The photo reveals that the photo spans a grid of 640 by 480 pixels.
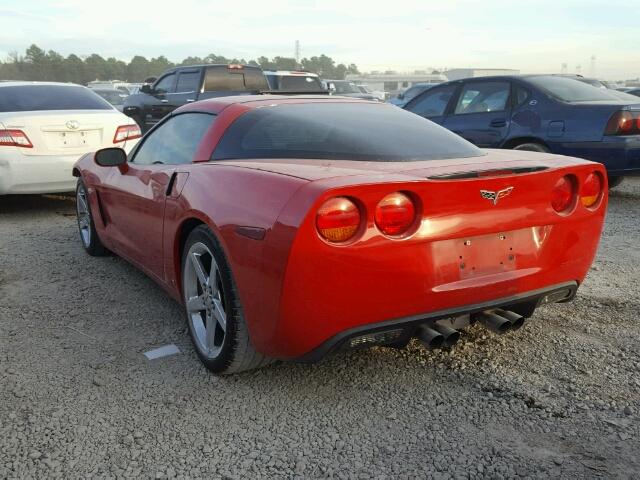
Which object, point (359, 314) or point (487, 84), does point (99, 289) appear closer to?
point (359, 314)

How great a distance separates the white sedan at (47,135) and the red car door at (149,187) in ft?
7.89

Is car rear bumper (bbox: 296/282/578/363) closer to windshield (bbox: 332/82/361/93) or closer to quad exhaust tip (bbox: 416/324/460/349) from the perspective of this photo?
quad exhaust tip (bbox: 416/324/460/349)

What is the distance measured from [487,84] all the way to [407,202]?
5.92 metres

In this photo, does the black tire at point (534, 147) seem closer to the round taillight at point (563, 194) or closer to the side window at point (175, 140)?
the round taillight at point (563, 194)

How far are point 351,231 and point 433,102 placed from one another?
660 cm

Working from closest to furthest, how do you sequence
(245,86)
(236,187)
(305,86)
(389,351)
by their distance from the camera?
(236,187) → (389,351) → (245,86) → (305,86)

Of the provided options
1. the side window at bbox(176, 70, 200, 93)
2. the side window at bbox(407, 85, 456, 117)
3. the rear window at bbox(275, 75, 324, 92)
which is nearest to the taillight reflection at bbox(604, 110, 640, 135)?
the side window at bbox(407, 85, 456, 117)

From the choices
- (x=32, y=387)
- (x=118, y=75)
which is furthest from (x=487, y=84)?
(x=118, y=75)

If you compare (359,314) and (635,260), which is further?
(635,260)

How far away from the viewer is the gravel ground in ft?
7.68

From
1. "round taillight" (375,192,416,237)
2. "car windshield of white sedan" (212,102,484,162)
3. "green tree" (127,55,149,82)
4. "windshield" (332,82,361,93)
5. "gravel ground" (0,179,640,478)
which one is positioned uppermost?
"car windshield of white sedan" (212,102,484,162)

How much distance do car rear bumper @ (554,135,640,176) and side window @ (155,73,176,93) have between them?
885cm

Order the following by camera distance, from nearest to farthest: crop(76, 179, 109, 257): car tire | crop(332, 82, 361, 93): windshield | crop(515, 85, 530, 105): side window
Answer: crop(76, 179, 109, 257): car tire
crop(515, 85, 530, 105): side window
crop(332, 82, 361, 93): windshield

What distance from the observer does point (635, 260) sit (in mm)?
4891
